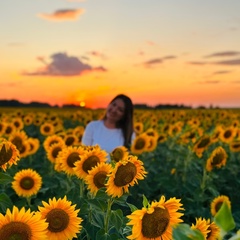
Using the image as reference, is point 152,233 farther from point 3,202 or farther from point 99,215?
point 3,202

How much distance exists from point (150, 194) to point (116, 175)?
4166 millimetres

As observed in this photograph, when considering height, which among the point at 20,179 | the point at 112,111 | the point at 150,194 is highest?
the point at 112,111

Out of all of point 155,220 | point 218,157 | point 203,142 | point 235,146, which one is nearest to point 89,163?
point 155,220

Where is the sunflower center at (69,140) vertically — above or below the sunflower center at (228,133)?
below

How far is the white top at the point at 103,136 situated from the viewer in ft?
22.9

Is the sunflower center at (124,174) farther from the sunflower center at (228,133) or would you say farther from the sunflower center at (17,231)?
the sunflower center at (228,133)

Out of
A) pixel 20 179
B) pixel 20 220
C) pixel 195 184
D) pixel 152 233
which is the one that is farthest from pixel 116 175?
pixel 195 184

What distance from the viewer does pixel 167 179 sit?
6.73 m

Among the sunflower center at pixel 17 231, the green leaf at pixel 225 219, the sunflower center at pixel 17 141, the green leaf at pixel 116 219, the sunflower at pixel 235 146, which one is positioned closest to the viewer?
the green leaf at pixel 225 219

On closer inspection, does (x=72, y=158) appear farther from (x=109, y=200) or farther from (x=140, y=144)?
(x=140, y=144)

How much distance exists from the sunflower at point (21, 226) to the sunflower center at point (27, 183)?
2374 mm

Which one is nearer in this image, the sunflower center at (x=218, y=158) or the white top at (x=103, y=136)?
the sunflower center at (x=218, y=158)

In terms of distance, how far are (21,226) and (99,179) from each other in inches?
43.4

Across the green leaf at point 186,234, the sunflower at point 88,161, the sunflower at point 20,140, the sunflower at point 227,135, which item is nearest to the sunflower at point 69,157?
the sunflower at point 88,161
